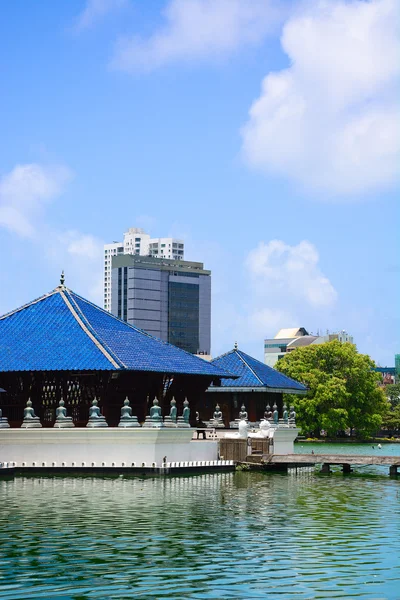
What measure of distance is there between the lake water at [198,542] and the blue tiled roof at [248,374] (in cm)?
2196

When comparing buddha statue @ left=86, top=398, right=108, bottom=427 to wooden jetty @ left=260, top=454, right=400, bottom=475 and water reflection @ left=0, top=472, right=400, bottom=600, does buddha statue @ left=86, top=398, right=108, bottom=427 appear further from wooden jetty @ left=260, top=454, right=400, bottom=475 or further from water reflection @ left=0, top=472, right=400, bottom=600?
wooden jetty @ left=260, top=454, right=400, bottom=475

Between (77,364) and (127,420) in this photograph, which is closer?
(127,420)

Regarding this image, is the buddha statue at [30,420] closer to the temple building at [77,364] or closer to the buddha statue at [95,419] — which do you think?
the temple building at [77,364]

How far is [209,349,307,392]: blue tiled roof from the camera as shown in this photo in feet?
188

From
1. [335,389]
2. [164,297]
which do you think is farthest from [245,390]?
[164,297]

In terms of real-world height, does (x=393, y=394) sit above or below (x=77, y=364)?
above

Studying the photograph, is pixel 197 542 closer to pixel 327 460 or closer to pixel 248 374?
pixel 327 460

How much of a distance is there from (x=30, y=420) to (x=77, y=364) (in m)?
2.79

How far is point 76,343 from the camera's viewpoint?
44.4m

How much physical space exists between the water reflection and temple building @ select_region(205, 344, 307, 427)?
22290 millimetres

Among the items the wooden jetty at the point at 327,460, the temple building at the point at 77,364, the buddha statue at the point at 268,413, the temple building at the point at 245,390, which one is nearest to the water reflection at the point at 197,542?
the wooden jetty at the point at 327,460

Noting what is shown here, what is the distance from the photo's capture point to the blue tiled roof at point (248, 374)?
188ft

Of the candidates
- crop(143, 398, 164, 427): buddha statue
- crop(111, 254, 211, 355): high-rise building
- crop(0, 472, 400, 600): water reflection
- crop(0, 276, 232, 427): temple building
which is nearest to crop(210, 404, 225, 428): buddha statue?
crop(0, 276, 232, 427): temple building

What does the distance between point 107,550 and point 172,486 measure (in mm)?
14816
